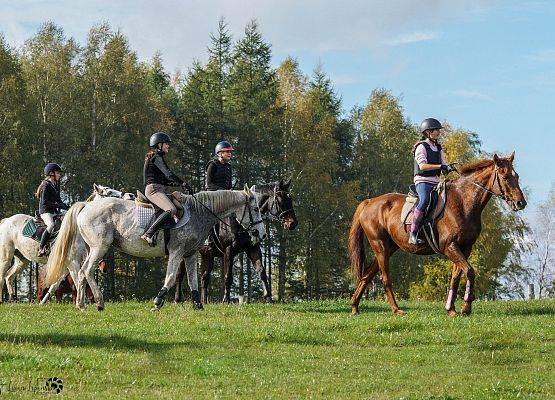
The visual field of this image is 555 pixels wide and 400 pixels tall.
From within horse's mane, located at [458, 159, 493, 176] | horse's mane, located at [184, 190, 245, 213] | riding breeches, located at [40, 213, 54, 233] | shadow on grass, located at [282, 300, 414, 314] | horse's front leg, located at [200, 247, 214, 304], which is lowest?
shadow on grass, located at [282, 300, 414, 314]

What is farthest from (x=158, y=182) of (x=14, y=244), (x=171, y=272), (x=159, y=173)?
(x=14, y=244)

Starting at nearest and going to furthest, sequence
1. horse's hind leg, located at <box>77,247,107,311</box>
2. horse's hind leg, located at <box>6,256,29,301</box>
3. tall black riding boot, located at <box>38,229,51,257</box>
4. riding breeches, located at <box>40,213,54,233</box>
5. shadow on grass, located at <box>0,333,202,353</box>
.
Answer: shadow on grass, located at <box>0,333,202,353</box> < horse's hind leg, located at <box>77,247,107,311</box> < riding breeches, located at <box>40,213,54,233</box> < tall black riding boot, located at <box>38,229,51,257</box> < horse's hind leg, located at <box>6,256,29,301</box>

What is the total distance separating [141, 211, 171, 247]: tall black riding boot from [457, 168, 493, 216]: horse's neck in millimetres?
6353

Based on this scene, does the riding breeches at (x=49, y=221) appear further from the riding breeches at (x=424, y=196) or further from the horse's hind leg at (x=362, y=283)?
the riding breeches at (x=424, y=196)

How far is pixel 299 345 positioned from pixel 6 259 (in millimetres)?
13087

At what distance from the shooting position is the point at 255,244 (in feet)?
78.1

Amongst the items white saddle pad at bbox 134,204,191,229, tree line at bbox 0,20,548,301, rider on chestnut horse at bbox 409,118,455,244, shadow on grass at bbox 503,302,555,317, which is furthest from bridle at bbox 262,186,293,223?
tree line at bbox 0,20,548,301

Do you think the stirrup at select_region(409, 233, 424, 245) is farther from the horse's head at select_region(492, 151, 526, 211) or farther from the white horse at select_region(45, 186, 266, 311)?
the white horse at select_region(45, 186, 266, 311)

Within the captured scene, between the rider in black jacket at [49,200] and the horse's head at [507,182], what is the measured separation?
38.4 ft

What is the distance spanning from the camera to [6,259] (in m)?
26.9

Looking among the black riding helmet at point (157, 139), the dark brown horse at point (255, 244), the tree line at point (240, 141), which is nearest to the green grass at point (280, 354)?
the dark brown horse at point (255, 244)

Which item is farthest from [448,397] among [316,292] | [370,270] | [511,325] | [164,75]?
[164,75]

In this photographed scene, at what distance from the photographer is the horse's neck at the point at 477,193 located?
19.7m

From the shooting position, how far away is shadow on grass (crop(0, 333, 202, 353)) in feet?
52.4
